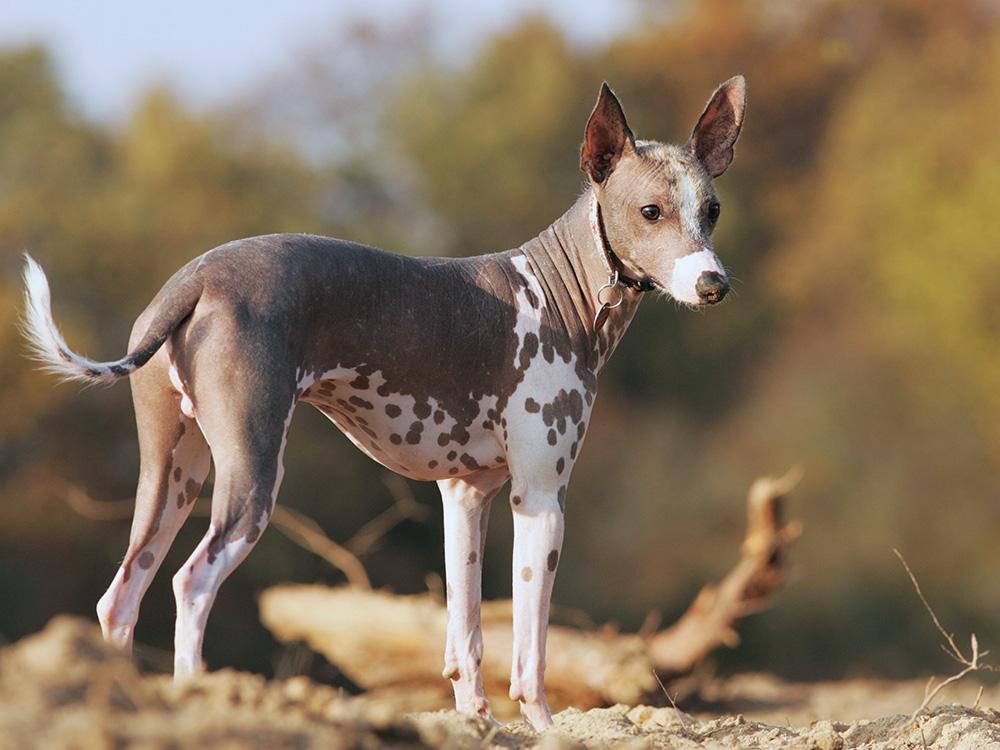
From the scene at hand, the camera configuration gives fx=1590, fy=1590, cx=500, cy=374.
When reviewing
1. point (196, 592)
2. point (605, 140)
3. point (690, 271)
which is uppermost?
point (605, 140)

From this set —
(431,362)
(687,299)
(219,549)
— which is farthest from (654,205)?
(219,549)

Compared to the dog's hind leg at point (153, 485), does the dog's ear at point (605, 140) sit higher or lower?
higher

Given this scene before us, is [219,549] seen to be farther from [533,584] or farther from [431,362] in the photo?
[533,584]

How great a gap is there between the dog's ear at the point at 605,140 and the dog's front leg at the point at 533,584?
148cm

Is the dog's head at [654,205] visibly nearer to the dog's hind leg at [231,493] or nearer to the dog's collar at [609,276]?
the dog's collar at [609,276]

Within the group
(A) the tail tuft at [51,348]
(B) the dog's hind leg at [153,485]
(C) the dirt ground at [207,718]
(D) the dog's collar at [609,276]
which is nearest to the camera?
(C) the dirt ground at [207,718]

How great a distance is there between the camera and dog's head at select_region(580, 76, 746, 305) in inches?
272

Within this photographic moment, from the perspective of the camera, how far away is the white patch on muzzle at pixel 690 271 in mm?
6809

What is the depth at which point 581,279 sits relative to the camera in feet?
24.3

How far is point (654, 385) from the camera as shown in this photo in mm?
35719

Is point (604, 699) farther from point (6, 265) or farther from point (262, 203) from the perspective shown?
point (262, 203)

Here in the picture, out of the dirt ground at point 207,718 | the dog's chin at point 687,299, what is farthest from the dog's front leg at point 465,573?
the dog's chin at point 687,299

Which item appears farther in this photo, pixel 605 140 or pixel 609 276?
pixel 609 276

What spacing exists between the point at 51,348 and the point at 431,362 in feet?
5.27
